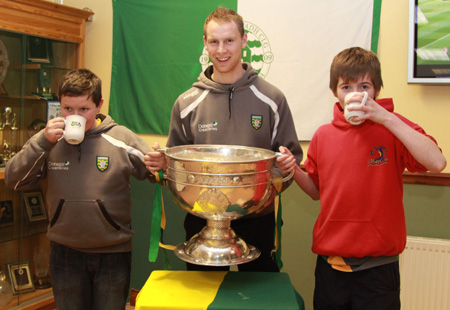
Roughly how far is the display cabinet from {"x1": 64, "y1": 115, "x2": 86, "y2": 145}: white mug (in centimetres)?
126

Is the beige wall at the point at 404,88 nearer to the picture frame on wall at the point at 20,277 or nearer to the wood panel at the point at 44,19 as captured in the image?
the wood panel at the point at 44,19

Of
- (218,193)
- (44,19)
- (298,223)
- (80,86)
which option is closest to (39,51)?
(44,19)

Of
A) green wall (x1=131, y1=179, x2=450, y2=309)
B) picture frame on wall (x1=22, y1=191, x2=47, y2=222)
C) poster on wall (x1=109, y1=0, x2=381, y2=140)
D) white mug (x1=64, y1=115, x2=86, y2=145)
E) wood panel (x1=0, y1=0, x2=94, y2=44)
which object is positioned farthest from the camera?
picture frame on wall (x1=22, y1=191, x2=47, y2=222)

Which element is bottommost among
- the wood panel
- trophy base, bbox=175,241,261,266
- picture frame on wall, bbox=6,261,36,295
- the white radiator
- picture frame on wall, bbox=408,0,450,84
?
picture frame on wall, bbox=6,261,36,295

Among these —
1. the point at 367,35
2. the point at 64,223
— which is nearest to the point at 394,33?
the point at 367,35

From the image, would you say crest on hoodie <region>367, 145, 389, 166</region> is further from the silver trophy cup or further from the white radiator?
the white radiator

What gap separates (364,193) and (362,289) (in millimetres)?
296

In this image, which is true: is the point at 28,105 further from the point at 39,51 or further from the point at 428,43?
the point at 428,43

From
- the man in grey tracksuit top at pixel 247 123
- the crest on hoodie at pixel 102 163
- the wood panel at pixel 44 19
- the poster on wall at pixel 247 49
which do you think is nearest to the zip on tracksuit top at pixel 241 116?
the man in grey tracksuit top at pixel 247 123

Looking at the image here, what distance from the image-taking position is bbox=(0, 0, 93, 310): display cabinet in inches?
99.2

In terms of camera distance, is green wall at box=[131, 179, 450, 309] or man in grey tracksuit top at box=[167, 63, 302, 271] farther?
green wall at box=[131, 179, 450, 309]

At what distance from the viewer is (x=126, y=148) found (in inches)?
64.9

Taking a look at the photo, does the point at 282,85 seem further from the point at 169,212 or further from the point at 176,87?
the point at 169,212

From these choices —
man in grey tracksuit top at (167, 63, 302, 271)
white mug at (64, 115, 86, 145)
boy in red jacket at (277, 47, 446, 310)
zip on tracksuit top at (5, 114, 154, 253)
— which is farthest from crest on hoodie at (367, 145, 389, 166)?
white mug at (64, 115, 86, 145)
